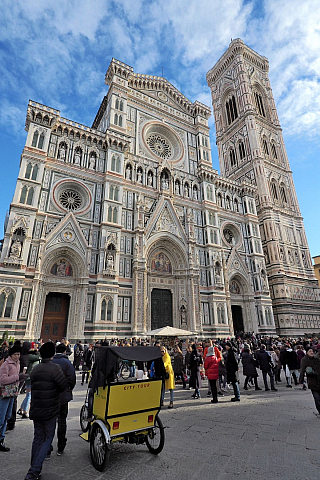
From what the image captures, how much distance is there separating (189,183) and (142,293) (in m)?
12.8

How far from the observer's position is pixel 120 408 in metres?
3.76

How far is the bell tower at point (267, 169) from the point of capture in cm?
2934

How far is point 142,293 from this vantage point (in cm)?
1947

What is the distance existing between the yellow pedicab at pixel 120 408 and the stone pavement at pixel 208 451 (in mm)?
270

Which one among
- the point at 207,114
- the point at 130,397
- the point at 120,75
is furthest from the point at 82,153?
the point at 130,397

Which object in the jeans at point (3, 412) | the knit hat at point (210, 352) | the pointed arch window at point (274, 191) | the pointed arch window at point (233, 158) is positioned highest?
the pointed arch window at point (233, 158)

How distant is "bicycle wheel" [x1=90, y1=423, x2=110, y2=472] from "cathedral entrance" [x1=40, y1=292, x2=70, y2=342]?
1449 cm

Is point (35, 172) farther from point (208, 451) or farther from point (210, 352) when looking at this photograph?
point (208, 451)

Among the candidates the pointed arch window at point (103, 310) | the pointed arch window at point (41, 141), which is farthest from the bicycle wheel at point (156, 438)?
the pointed arch window at point (41, 141)

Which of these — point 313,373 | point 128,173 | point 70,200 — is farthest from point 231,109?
point 313,373

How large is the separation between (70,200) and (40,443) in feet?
59.6

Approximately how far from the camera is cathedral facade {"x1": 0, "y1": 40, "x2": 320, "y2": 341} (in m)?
17.1

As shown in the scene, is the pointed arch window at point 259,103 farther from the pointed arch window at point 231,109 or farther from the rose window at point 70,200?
the rose window at point 70,200

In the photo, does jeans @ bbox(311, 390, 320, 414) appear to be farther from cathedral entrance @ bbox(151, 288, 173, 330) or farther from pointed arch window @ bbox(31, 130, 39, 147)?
pointed arch window @ bbox(31, 130, 39, 147)
